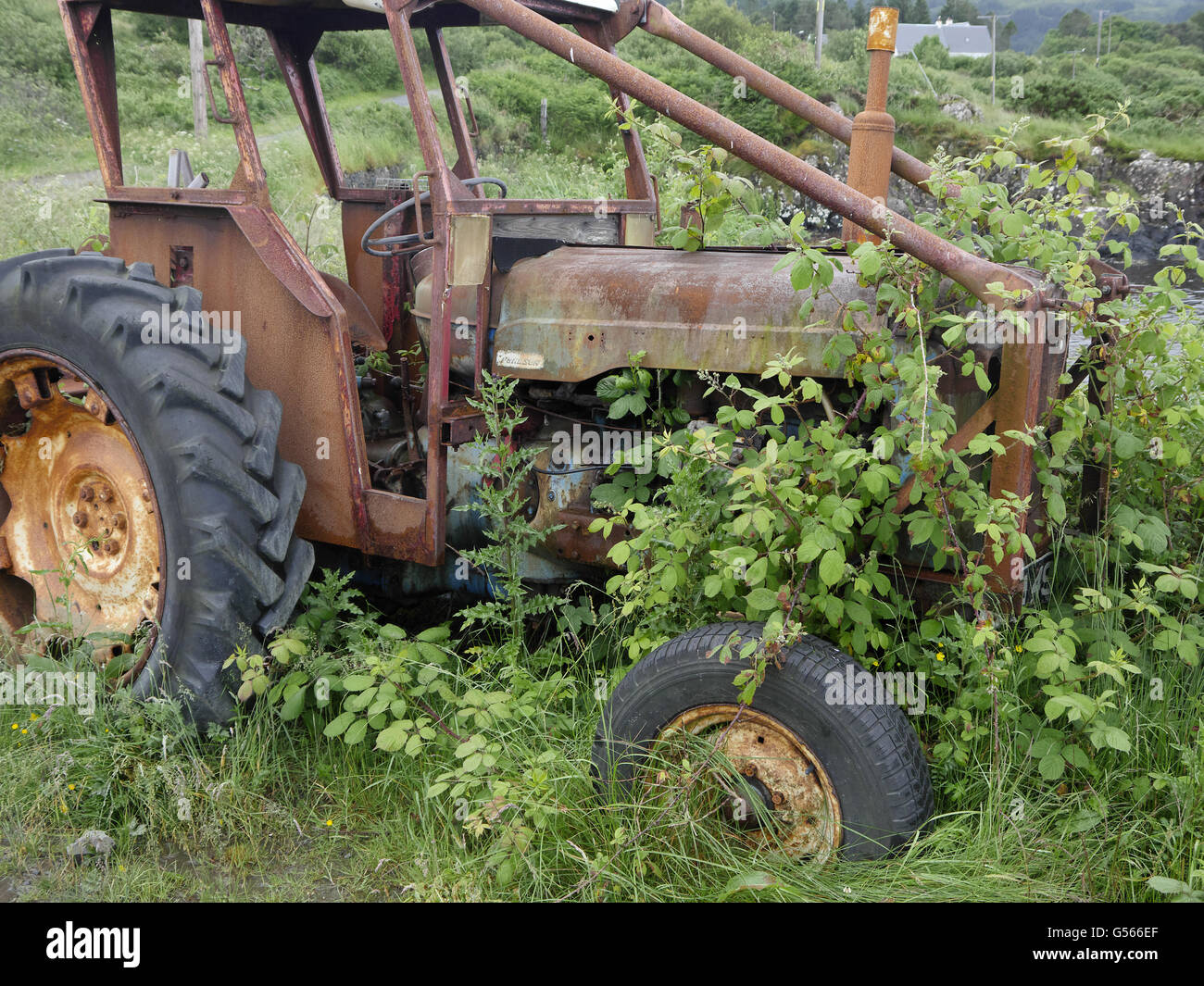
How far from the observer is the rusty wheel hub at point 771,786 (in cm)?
252

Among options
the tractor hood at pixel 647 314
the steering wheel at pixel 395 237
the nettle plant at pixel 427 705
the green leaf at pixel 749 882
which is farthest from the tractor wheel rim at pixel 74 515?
the green leaf at pixel 749 882

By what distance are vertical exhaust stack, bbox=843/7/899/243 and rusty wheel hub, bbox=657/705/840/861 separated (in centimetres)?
134

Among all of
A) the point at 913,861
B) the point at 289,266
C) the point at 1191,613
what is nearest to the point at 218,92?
the point at 289,266

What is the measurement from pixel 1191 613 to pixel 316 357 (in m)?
2.75

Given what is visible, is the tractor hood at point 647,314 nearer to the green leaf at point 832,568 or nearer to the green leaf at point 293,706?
the green leaf at point 832,568

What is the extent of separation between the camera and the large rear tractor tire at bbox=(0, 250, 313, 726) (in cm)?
303

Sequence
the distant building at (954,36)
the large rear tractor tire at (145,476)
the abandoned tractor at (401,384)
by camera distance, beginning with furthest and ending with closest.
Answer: the distant building at (954,36) < the large rear tractor tire at (145,476) < the abandoned tractor at (401,384)

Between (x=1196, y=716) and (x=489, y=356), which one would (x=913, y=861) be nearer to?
(x=1196, y=716)

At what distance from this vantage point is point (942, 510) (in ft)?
8.47

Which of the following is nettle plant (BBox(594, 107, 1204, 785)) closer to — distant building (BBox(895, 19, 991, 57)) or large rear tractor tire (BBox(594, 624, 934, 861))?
large rear tractor tire (BBox(594, 624, 934, 861))

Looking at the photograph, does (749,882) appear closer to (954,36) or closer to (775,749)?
(775,749)

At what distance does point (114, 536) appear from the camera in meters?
3.40

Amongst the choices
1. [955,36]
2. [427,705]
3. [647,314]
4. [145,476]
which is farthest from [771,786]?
[955,36]

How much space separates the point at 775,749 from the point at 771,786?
0.09 m
